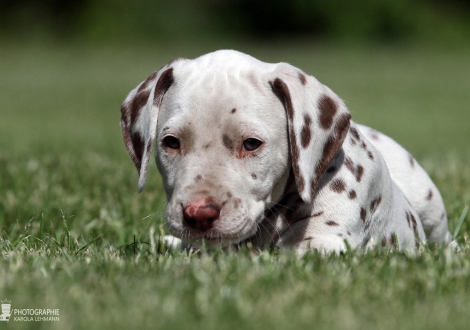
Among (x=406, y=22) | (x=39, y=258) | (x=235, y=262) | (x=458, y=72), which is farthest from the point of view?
(x=406, y=22)

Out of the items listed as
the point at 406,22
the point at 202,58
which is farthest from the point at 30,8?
the point at 202,58

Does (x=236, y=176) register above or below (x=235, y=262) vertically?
above

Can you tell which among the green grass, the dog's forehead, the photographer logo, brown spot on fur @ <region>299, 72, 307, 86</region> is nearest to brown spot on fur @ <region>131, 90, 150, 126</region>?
the dog's forehead

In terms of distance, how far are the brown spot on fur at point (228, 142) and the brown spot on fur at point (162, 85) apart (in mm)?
654

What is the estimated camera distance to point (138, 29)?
1751 inches

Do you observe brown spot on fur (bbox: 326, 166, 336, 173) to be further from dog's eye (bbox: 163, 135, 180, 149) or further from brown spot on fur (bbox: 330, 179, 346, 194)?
dog's eye (bbox: 163, 135, 180, 149)

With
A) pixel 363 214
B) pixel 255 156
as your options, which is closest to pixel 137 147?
pixel 255 156

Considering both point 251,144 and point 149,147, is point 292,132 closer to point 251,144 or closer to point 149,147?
point 251,144

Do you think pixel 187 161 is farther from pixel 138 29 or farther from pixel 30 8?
pixel 30 8

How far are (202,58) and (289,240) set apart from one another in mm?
1252

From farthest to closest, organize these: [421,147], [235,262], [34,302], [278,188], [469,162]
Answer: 1. [421,147]
2. [469,162]
3. [278,188]
4. [235,262]
5. [34,302]

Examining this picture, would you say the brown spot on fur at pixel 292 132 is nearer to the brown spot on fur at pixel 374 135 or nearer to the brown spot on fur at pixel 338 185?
the brown spot on fur at pixel 338 185

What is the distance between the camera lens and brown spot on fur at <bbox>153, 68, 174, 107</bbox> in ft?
15.5

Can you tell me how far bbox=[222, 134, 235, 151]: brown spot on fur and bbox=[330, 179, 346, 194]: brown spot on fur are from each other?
2.36ft
